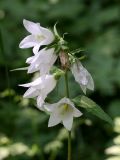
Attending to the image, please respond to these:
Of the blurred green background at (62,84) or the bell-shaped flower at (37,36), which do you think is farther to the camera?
the blurred green background at (62,84)

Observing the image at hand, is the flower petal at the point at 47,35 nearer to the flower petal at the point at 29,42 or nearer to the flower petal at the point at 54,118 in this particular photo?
the flower petal at the point at 29,42

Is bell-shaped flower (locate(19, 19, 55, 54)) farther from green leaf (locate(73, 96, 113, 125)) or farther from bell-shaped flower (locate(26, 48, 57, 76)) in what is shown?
green leaf (locate(73, 96, 113, 125))

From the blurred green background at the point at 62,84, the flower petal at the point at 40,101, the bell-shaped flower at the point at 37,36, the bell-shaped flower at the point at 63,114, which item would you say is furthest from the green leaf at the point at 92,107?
the blurred green background at the point at 62,84

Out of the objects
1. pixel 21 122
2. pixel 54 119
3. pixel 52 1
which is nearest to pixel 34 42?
pixel 54 119

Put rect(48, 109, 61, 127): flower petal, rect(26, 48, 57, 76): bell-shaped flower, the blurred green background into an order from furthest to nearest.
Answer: the blurred green background → rect(48, 109, 61, 127): flower petal → rect(26, 48, 57, 76): bell-shaped flower

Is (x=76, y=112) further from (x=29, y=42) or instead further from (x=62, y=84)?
(x=62, y=84)

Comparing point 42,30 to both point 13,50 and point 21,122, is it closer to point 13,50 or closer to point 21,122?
point 21,122

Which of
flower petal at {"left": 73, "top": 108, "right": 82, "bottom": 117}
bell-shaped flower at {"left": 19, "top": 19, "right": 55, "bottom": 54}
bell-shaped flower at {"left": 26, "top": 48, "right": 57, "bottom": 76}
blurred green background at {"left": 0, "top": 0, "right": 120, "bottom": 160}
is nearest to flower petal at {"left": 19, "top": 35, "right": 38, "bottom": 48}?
bell-shaped flower at {"left": 19, "top": 19, "right": 55, "bottom": 54}
